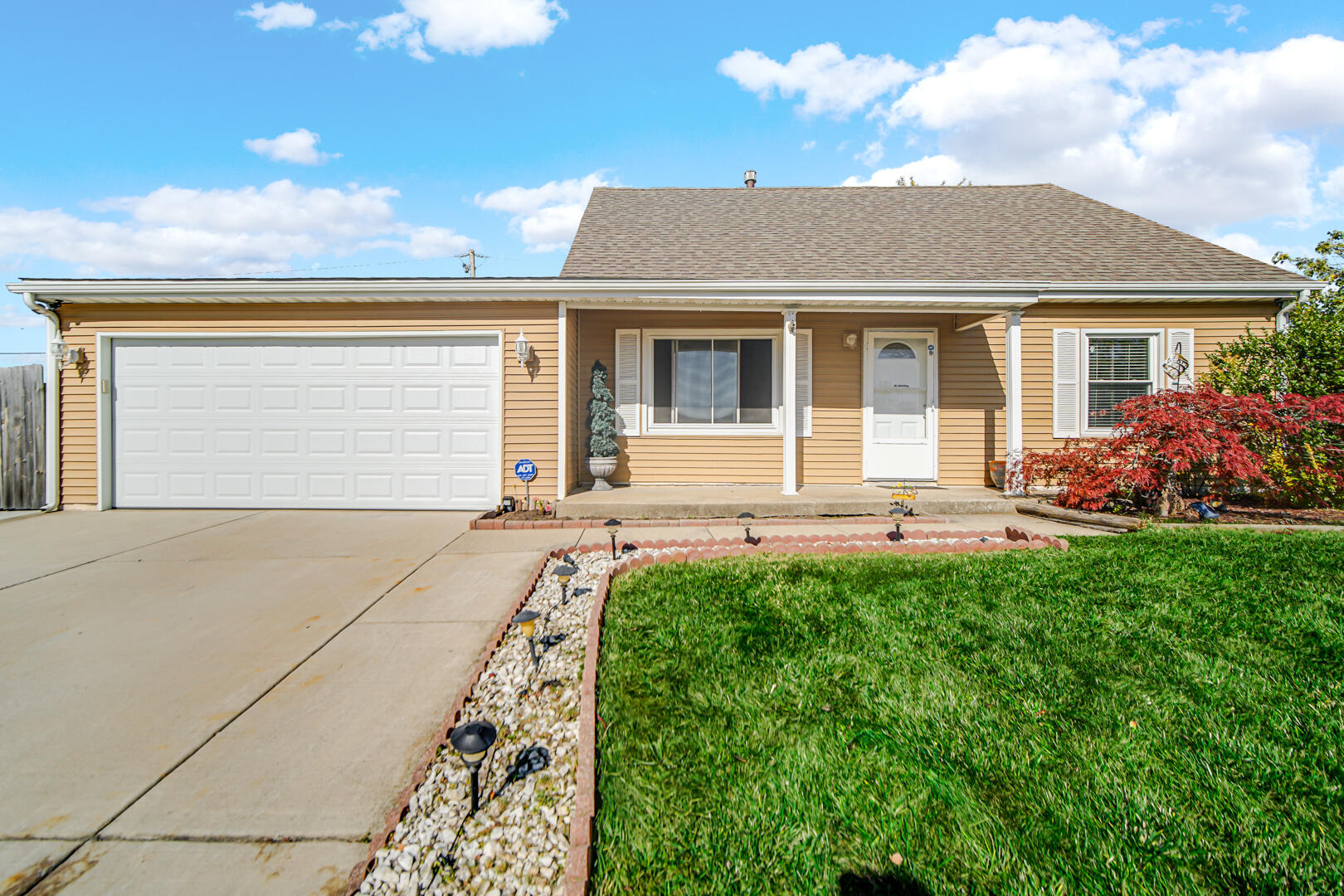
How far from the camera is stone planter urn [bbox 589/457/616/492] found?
777 centimetres

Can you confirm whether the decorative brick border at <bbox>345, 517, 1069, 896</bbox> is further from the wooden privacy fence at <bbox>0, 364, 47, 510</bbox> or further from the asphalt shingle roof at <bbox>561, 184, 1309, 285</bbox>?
the wooden privacy fence at <bbox>0, 364, 47, 510</bbox>

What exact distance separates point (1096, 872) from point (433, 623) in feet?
10.4

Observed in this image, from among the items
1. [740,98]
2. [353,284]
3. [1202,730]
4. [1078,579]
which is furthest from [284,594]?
[740,98]

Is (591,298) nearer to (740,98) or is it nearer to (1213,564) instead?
(1213,564)

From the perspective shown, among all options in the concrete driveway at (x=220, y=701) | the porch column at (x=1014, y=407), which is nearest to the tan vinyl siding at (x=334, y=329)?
the concrete driveway at (x=220, y=701)

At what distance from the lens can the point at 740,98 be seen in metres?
12.0

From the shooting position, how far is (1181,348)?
7871 millimetres

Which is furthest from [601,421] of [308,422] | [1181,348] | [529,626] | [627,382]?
[1181,348]

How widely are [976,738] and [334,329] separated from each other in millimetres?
7798

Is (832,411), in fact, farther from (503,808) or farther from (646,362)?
(503,808)

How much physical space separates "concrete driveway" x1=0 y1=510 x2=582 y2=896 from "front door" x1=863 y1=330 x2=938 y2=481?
531 centimetres

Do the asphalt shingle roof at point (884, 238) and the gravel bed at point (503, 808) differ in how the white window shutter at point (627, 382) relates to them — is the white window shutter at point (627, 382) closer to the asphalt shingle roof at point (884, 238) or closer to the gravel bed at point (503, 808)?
the asphalt shingle roof at point (884, 238)

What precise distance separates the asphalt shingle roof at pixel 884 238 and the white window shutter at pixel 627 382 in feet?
3.17

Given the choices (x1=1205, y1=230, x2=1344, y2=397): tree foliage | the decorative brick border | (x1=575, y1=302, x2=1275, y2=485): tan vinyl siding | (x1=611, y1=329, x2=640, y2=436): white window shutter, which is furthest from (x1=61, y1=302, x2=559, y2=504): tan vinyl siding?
(x1=1205, y1=230, x2=1344, y2=397): tree foliage
